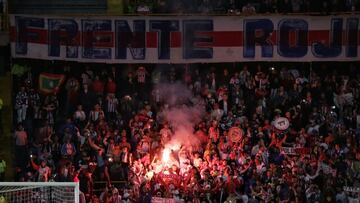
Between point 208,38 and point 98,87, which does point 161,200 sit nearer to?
point 98,87

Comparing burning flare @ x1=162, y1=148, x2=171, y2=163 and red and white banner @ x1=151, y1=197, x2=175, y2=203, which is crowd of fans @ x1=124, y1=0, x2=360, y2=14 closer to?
burning flare @ x1=162, y1=148, x2=171, y2=163

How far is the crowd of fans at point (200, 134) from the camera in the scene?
828 inches

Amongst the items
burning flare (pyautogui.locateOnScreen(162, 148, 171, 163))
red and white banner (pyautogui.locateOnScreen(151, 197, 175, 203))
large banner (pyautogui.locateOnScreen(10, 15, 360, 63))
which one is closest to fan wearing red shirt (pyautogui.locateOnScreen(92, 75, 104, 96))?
large banner (pyautogui.locateOnScreen(10, 15, 360, 63))

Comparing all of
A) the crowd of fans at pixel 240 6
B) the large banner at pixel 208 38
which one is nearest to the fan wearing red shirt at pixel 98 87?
the large banner at pixel 208 38

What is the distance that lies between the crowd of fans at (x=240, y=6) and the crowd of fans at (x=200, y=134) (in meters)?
1.65

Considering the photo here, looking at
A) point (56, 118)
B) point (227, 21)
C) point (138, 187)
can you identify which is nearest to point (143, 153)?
point (138, 187)

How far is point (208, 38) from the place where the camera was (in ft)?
79.3

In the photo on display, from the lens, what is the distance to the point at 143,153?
Answer: 72.4 feet

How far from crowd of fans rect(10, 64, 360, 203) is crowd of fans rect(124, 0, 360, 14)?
5.40 feet

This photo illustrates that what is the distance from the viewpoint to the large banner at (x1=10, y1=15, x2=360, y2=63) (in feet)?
78.7

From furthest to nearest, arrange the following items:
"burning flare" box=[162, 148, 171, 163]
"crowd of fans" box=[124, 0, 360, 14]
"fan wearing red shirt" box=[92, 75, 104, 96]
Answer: "crowd of fans" box=[124, 0, 360, 14] < "fan wearing red shirt" box=[92, 75, 104, 96] < "burning flare" box=[162, 148, 171, 163]

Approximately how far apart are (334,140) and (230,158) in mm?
2770

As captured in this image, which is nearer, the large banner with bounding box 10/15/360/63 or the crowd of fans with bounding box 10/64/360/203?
the crowd of fans with bounding box 10/64/360/203

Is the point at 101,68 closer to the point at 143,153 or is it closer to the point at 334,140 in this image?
the point at 143,153
